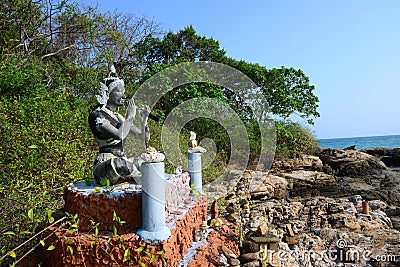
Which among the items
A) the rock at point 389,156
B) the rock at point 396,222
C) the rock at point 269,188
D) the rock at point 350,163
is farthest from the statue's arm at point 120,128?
the rock at point 389,156

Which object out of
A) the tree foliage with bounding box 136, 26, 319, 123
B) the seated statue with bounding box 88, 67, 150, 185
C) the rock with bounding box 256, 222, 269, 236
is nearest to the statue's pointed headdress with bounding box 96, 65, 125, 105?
the seated statue with bounding box 88, 67, 150, 185

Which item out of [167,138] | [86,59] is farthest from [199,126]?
[86,59]

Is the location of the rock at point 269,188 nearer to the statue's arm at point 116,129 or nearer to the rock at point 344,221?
the rock at point 344,221

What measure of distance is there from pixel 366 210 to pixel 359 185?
517cm

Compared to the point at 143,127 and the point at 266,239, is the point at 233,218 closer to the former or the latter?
the point at 266,239

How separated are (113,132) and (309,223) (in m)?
4.24

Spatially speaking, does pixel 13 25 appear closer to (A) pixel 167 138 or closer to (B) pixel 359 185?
(A) pixel 167 138

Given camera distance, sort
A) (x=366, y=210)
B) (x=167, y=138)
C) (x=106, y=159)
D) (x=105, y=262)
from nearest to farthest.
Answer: (x=105, y=262) → (x=106, y=159) → (x=366, y=210) → (x=167, y=138)

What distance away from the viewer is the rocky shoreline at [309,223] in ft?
13.1

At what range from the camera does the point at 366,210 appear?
654 centimetres

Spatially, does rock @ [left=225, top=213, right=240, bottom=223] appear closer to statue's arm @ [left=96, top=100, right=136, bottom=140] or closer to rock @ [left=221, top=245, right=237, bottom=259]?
rock @ [left=221, top=245, right=237, bottom=259]

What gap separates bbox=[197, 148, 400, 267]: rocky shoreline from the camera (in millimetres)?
3987

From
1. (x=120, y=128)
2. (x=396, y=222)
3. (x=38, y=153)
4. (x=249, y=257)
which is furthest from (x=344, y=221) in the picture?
(x=38, y=153)

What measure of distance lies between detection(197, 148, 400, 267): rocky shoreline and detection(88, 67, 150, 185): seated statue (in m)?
1.16
